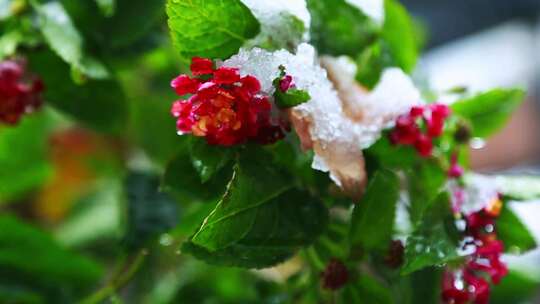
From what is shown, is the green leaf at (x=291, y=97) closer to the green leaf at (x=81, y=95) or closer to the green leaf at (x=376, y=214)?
the green leaf at (x=376, y=214)

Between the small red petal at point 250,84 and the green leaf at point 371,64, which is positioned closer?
the small red petal at point 250,84

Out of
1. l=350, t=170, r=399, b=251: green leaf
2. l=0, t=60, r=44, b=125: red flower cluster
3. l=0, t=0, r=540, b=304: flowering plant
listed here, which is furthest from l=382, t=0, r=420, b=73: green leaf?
l=0, t=60, r=44, b=125: red flower cluster

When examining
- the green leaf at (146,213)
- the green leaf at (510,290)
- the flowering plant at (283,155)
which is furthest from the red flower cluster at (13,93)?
the green leaf at (510,290)

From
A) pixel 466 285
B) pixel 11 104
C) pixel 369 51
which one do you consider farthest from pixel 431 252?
pixel 11 104

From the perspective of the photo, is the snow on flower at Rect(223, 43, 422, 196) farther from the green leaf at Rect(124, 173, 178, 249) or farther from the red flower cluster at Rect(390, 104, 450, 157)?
the green leaf at Rect(124, 173, 178, 249)

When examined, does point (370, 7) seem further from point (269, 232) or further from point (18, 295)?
point (18, 295)

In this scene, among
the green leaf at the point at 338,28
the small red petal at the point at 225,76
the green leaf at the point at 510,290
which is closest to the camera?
the small red petal at the point at 225,76
